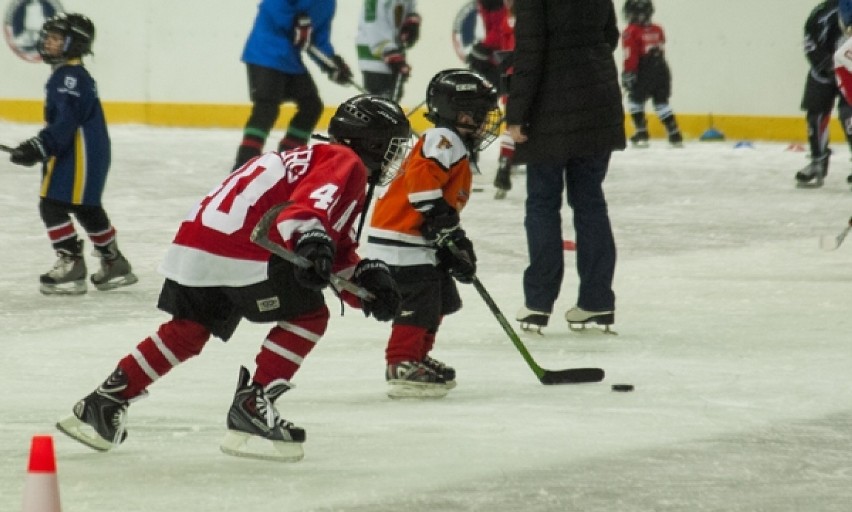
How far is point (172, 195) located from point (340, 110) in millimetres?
5932

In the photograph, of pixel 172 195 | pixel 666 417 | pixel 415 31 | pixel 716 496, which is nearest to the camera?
pixel 716 496

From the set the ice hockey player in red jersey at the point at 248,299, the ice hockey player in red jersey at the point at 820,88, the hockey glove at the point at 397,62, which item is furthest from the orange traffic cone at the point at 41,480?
the hockey glove at the point at 397,62

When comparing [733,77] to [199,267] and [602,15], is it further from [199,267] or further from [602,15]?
[199,267]

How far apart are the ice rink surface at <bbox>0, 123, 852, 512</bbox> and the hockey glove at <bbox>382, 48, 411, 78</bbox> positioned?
Result: 2.99 metres

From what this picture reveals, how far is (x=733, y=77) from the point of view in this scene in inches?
555

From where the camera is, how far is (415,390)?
419 cm

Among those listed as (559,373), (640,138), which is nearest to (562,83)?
(559,373)

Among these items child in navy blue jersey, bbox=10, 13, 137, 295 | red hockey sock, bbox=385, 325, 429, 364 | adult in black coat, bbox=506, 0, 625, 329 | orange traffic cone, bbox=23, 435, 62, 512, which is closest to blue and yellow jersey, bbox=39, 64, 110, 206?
child in navy blue jersey, bbox=10, 13, 137, 295

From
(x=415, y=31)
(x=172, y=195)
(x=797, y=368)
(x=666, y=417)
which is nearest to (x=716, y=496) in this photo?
(x=666, y=417)

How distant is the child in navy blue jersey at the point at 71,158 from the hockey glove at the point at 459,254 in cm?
206

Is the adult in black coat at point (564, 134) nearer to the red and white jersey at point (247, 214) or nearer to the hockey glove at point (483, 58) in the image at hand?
the red and white jersey at point (247, 214)

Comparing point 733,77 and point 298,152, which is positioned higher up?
point 298,152

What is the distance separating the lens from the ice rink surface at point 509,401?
3.14 metres

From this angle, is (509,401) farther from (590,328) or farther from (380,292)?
(590,328)
